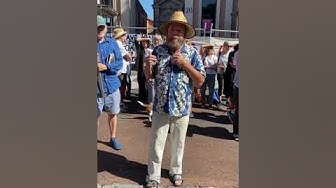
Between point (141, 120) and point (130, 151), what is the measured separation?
66.9 inches

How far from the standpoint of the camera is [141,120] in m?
6.26

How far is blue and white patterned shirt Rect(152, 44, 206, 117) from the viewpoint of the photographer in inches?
128

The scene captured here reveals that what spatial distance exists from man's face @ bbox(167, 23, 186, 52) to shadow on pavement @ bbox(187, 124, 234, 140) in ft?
7.95

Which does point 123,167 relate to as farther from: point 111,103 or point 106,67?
point 106,67

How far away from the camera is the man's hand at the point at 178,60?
10.4ft

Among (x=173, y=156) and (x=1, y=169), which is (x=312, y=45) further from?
(x=173, y=156)

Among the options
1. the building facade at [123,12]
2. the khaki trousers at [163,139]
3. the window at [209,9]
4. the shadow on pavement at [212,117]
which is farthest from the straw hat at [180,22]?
the window at [209,9]

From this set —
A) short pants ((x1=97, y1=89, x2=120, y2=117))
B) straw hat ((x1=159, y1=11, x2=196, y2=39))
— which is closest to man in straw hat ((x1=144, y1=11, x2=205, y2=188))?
straw hat ((x1=159, y1=11, x2=196, y2=39))

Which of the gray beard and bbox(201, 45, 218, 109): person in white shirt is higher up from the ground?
the gray beard

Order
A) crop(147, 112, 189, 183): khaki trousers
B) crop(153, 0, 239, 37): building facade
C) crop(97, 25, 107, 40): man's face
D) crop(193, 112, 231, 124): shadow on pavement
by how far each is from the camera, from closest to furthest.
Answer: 1. crop(147, 112, 189, 183): khaki trousers
2. crop(97, 25, 107, 40): man's face
3. crop(193, 112, 231, 124): shadow on pavement
4. crop(153, 0, 239, 37): building facade

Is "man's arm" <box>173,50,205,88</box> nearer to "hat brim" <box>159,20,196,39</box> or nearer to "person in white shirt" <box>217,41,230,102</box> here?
"hat brim" <box>159,20,196,39</box>

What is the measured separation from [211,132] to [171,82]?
2576mm

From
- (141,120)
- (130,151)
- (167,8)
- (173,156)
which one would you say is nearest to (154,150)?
(173,156)

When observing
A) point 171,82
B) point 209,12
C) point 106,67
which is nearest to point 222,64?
point 106,67
